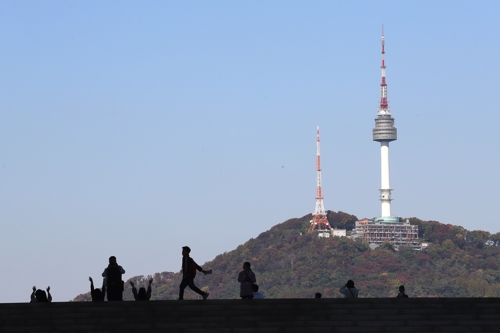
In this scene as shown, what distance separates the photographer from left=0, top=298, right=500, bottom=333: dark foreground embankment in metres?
21.2

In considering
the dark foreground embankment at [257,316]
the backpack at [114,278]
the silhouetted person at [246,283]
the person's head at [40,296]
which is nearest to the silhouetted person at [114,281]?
the backpack at [114,278]

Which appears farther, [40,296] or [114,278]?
[114,278]

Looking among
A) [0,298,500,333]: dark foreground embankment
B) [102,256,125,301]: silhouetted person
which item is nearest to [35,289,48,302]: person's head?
[102,256,125,301]: silhouetted person

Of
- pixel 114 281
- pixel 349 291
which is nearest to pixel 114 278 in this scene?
pixel 114 281

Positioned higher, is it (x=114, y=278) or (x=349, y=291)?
(x=114, y=278)

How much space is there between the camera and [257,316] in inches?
854

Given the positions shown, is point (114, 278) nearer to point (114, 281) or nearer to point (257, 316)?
point (114, 281)

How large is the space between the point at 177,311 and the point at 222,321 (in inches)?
36.6

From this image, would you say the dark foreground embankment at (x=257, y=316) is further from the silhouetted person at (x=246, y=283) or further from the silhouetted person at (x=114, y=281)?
the silhouetted person at (x=114, y=281)

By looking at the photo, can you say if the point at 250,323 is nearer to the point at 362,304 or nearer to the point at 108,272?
the point at 362,304

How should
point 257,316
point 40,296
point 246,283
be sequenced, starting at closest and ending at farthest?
point 257,316 < point 40,296 < point 246,283

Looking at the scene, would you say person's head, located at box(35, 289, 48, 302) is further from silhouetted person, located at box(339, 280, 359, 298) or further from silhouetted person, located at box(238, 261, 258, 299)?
silhouetted person, located at box(339, 280, 359, 298)

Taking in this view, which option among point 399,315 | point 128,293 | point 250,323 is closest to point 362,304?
point 399,315

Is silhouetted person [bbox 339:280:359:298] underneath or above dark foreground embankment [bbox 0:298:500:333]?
above
